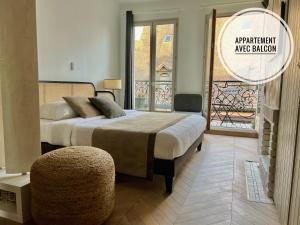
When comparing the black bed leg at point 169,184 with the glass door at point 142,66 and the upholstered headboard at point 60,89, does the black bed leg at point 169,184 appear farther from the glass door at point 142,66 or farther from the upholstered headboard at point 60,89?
the glass door at point 142,66

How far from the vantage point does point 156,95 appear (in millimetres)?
5879

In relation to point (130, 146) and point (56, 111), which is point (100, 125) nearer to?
point (130, 146)

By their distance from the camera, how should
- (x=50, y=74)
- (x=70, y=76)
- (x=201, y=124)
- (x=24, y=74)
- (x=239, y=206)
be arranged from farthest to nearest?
(x=70, y=76) → (x=50, y=74) → (x=201, y=124) → (x=239, y=206) → (x=24, y=74)

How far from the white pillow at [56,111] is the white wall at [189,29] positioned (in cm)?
304

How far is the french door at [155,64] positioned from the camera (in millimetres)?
5594

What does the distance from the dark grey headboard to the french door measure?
391 millimetres

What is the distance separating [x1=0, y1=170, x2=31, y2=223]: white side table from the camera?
1.79m

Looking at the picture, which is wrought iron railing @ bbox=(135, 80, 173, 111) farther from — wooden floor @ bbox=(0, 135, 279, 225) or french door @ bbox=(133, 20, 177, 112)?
wooden floor @ bbox=(0, 135, 279, 225)

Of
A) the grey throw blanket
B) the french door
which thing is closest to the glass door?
the french door

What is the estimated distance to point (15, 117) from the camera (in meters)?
1.84

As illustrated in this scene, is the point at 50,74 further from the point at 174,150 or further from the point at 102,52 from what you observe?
the point at 174,150

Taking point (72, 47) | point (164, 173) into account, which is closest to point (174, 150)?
point (164, 173)

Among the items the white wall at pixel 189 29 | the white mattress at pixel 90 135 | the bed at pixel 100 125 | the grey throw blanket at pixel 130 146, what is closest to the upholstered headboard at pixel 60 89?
the bed at pixel 100 125

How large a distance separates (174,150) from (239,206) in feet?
2.56
